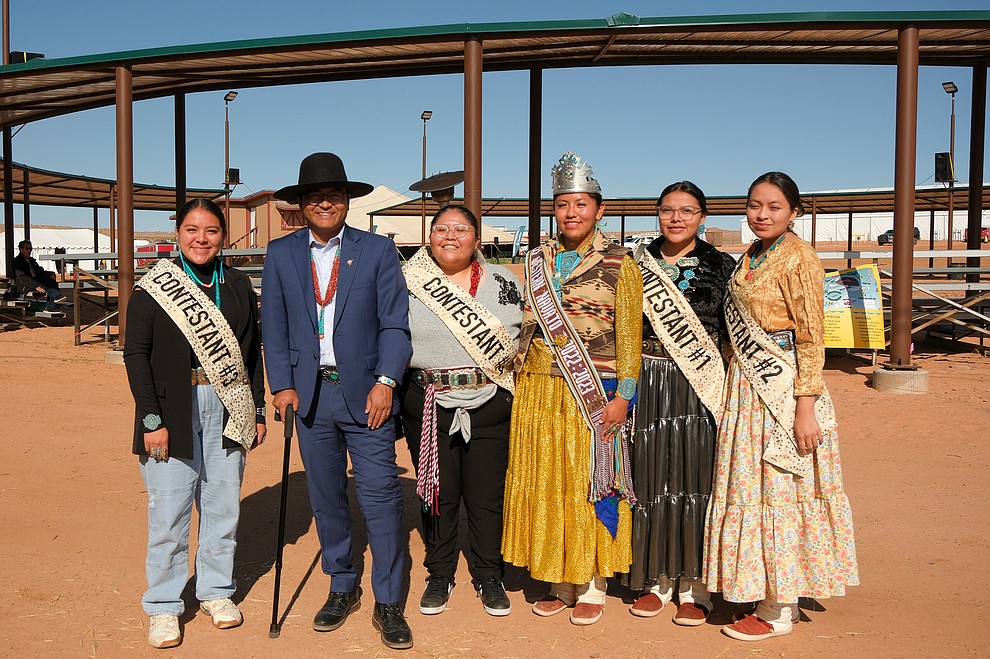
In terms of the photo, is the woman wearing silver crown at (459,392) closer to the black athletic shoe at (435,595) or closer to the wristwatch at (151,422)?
the black athletic shoe at (435,595)

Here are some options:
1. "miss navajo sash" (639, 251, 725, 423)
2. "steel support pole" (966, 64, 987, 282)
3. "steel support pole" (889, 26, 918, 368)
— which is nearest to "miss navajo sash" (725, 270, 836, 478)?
"miss navajo sash" (639, 251, 725, 423)

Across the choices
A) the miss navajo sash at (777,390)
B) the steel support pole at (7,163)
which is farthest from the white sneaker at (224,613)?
the steel support pole at (7,163)

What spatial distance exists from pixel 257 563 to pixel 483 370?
5.97 feet

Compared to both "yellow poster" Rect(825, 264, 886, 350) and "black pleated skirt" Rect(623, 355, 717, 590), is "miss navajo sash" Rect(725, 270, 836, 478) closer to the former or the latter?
"black pleated skirt" Rect(623, 355, 717, 590)

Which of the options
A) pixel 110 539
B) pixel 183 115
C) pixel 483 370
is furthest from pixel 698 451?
pixel 183 115

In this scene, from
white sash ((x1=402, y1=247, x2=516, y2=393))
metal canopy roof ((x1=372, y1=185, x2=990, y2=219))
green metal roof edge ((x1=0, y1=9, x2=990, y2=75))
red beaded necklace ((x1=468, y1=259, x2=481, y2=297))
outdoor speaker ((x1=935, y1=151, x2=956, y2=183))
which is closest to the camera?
white sash ((x1=402, y1=247, x2=516, y2=393))

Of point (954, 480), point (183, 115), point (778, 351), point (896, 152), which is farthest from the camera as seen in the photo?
point (183, 115)

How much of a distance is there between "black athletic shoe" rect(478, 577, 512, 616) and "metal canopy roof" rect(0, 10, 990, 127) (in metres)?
6.60

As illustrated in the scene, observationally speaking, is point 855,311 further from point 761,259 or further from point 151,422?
point 151,422

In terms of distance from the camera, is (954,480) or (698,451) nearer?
(698,451)

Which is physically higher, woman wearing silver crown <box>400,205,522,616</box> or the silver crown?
the silver crown

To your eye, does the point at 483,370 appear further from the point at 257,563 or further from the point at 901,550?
the point at 901,550

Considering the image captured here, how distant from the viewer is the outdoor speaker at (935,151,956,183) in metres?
18.2

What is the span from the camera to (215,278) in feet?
11.4
